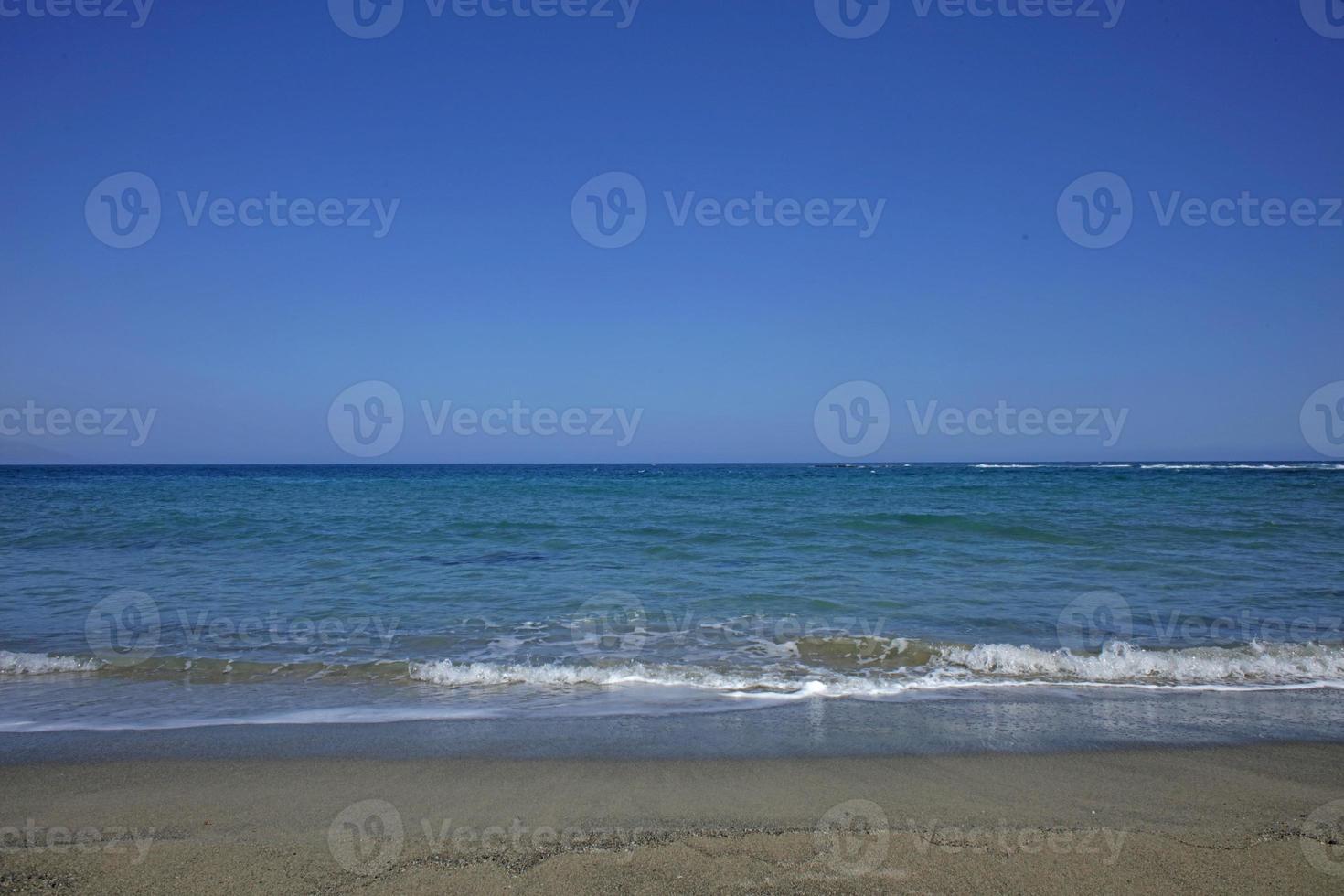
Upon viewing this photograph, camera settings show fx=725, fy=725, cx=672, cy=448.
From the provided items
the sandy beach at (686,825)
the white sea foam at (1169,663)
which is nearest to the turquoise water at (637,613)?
the white sea foam at (1169,663)

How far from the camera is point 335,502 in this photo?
95.2 ft

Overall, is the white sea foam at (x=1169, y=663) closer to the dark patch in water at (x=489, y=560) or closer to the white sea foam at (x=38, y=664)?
the dark patch in water at (x=489, y=560)

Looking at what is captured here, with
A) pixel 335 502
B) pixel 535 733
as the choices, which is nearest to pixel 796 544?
pixel 535 733

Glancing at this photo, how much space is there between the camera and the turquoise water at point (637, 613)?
22.3ft

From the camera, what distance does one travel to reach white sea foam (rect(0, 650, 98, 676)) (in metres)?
7.37

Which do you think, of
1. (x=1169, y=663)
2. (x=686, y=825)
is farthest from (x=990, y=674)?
(x=686, y=825)

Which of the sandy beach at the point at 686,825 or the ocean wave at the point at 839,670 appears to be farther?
the ocean wave at the point at 839,670

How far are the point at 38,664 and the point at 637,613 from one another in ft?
21.3

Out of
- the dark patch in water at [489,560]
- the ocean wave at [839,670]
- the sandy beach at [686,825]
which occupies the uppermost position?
the sandy beach at [686,825]

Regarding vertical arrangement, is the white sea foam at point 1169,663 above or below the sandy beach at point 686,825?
below

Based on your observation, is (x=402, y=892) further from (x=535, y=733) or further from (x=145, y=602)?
(x=145, y=602)

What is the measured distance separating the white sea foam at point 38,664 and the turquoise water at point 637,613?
4 cm

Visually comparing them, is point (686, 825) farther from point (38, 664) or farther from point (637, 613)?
point (38, 664)

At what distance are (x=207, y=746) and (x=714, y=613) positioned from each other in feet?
20.0
